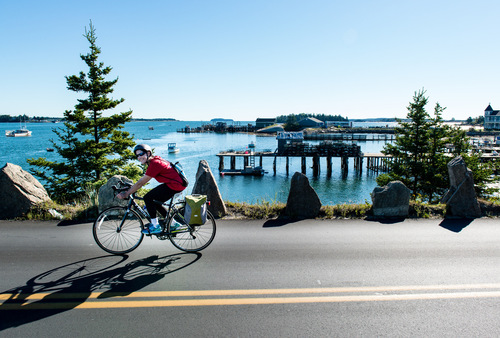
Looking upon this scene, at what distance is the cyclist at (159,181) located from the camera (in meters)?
5.05

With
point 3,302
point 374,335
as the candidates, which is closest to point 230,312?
point 374,335

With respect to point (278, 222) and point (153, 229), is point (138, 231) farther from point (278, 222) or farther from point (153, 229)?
point (278, 222)

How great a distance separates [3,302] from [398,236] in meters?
6.14

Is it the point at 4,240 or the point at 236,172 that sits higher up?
the point at 4,240

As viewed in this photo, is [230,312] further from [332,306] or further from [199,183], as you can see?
[199,183]

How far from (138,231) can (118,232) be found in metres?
0.40

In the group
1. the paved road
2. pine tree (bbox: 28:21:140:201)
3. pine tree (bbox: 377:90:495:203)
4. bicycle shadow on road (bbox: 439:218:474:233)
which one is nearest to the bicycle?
the paved road

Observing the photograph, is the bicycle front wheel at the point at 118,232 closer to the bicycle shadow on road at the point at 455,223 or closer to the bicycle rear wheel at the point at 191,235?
the bicycle rear wheel at the point at 191,235

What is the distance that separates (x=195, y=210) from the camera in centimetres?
512

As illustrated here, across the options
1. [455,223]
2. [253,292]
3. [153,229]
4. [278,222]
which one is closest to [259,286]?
[253,292]

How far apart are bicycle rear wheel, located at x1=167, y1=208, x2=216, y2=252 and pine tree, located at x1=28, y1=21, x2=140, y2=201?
1328cm

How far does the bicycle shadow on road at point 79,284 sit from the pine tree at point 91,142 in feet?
44.6

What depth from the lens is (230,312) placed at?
356 cm

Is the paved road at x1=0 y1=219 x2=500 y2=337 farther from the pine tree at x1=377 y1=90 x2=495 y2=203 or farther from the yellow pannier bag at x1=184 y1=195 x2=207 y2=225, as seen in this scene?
the pine tree at x1=377 y1=90 x2=495 y2=203
